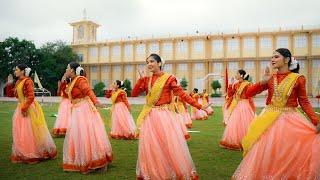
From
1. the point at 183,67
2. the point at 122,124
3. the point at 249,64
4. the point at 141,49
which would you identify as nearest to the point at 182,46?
the point at 183,67

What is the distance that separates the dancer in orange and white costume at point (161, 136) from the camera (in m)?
5.34

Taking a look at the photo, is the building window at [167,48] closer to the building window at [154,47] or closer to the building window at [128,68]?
the building window at [154,47]

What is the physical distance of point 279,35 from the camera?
53844 mm

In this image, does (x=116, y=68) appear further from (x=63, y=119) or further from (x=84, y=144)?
(x=84, y=144)

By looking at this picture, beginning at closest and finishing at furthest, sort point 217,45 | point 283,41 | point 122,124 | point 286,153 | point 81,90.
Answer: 1. point 286,153
2. point 81,90
3. point 122,124
4. point 283,41
5. point 217,45

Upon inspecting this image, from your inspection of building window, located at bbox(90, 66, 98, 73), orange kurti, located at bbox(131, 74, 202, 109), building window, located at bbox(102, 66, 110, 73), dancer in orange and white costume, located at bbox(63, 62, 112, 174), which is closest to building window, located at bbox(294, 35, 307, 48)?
building window, located at bbox(102, 66, 110, 73)

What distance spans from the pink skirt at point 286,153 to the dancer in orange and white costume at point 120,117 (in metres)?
6.18

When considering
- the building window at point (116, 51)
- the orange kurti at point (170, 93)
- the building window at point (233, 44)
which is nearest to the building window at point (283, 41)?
the building window at point (233, 44)

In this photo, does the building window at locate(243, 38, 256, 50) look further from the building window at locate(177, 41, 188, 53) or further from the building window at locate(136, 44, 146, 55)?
the building window at locate(136, 44, 146, 55)

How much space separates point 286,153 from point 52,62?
55.9 metres

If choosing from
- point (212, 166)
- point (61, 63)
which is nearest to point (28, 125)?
point (212, 166)

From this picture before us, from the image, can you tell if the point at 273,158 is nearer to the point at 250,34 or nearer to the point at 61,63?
the point at 250,34

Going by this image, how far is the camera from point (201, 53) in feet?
190

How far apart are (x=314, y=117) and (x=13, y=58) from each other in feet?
177
